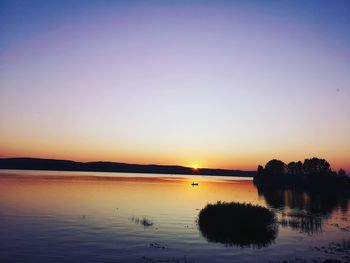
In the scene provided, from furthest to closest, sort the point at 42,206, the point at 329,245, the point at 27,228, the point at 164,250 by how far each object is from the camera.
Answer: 1. the point at 42,206
2. the point at 27,228
3. the point at 329,245
4. the point at 164,250

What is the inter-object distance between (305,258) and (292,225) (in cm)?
2372

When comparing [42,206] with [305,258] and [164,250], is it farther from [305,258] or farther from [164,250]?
[305,258]

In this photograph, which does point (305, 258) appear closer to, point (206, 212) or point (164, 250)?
point (164, 250)

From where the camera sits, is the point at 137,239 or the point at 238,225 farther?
the point at 238,225

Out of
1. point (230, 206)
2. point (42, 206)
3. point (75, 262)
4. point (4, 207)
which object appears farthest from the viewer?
point (42, 206)

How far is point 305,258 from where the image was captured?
119ft

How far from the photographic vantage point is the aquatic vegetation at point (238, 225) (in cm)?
4519

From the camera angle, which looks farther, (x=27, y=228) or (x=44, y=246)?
(x=27, y=228)

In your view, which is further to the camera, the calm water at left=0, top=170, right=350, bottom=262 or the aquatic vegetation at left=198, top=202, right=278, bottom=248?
the aquatic vegetation at left=198, top=202, right=278, bottom=248

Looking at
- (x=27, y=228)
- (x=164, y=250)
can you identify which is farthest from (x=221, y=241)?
(x=27, y=228)

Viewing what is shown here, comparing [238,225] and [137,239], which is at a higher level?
[238,225]

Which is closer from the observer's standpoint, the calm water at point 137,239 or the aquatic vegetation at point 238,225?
the calm water at point 137,239

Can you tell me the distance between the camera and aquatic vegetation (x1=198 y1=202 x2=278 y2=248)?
4519cm

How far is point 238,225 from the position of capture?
5156 centimetres
